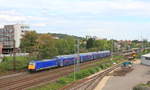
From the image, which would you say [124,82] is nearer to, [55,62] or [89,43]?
[55,62]

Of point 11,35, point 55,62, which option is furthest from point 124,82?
point 11,35

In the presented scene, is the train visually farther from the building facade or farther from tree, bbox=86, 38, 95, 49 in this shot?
the building facade

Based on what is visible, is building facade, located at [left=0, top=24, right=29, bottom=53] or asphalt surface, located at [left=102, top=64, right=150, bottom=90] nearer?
asphalt surface, located at [left=102, top=64, right=150, bottom=90]

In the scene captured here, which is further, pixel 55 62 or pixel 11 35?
pixel 11 35

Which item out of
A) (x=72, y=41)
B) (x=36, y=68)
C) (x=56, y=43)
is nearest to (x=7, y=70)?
(x=36, y=68)

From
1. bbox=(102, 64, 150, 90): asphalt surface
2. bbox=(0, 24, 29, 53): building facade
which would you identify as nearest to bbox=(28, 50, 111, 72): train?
bbox=(102, 64, 150, 90): asphalt surface

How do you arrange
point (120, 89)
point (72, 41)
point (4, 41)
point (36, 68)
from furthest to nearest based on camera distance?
point (4, 41) → point (72, 41) → point (36, 68) → point (120, 89)

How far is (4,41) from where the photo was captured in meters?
A: 133

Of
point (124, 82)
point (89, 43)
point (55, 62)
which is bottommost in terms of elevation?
point (124, 82)

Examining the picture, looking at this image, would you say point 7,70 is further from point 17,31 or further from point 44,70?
point 17,31

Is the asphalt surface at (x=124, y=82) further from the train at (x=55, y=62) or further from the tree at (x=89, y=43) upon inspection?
the tree at (x=89, y=43)

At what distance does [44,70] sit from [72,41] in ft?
156

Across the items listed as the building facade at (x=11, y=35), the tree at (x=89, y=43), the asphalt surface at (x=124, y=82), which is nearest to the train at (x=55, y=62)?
the asphalt surface at (x=124, y=82)

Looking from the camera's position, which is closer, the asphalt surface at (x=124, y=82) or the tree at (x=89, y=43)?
the asphalt surface at (x=124, y=82)
